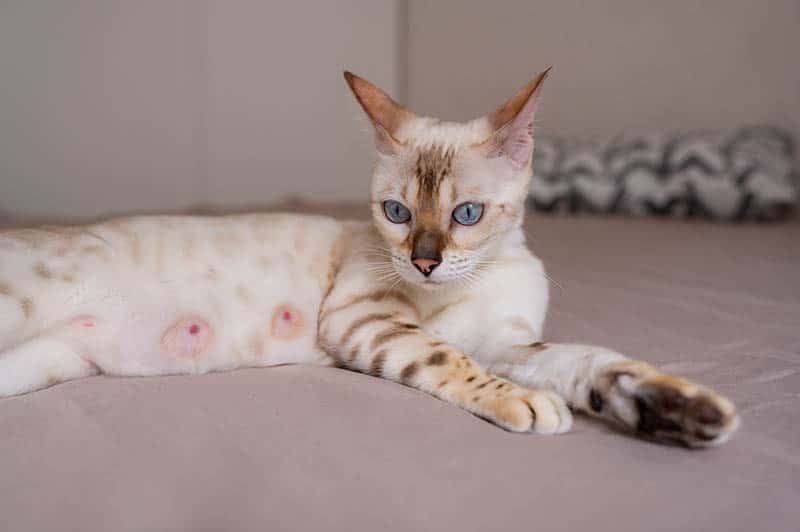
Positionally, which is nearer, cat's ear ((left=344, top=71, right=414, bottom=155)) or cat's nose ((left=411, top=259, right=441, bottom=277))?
cat's nose ((left=411, top=259, right=441, bottom=277))

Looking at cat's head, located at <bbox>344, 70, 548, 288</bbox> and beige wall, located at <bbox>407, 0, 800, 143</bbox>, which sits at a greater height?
beige wall, located at <bbox>407, 0, 800, 143</bbox>

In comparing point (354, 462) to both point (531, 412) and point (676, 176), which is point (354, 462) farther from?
point (676, 176)

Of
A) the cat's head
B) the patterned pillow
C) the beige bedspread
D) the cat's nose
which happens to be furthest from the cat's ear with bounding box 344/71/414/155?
the patterned pillow

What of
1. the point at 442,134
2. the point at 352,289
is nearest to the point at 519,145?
the point at 442,134

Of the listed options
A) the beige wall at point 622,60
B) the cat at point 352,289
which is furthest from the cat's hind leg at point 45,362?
the beige wall at point 622,60

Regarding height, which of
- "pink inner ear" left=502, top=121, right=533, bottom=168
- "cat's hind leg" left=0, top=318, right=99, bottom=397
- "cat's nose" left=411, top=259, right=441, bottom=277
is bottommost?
"cat's hind leg" left=0, top=318, right=99, bottom=397

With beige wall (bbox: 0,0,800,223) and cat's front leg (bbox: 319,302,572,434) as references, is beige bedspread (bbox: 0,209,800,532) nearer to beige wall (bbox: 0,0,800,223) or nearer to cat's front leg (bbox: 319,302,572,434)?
cat's front leg (bbox: 319,302,572,434)

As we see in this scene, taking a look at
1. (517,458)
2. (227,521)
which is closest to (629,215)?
(517,458)

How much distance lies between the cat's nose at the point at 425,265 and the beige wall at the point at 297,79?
2.60 meters

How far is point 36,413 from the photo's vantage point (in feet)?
3.26

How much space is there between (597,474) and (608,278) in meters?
1.21

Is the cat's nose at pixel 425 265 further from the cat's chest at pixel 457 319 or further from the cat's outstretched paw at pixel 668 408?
the cat's outstretched paw at pixel 668 408

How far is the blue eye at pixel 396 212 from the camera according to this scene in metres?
1.33

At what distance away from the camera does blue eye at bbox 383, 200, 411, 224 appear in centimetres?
133
